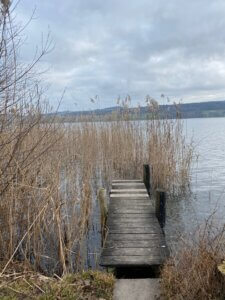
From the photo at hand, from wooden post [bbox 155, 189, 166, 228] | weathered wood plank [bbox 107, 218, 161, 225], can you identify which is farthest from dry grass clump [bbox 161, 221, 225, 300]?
wooden post [bbox 155, 189, 166, 228]

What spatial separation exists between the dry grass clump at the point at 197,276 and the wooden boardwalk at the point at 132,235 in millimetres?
717

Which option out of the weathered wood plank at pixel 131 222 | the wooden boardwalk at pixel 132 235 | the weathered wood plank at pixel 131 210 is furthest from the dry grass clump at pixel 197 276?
the weathered wood plank at pixel 131 210

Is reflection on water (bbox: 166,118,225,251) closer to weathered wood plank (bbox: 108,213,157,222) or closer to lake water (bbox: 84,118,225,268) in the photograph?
lake water (bbox: 84,118,225,268)

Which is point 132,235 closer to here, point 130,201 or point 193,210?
point 130,201

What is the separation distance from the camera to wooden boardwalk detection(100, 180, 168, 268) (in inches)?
150

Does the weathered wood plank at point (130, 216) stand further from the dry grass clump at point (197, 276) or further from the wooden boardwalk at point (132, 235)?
the dry grass clump at point (197, 276)

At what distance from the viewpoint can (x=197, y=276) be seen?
2.73 meters

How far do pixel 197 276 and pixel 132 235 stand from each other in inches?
75.7

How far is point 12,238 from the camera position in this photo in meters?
3.88

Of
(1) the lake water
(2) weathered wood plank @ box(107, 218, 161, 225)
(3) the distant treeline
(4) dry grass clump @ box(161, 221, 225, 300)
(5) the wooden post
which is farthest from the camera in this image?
(3) the distant treeline

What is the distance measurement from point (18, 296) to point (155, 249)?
71.9 inches

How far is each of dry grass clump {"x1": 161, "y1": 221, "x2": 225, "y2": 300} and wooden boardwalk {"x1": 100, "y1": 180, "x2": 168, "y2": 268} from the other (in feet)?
2.35

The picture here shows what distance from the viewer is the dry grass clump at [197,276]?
2682 millimetres

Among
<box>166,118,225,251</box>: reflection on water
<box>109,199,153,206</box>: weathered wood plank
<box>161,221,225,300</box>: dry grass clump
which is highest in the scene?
<box>161,221,225,300</box>: dry grass clump
